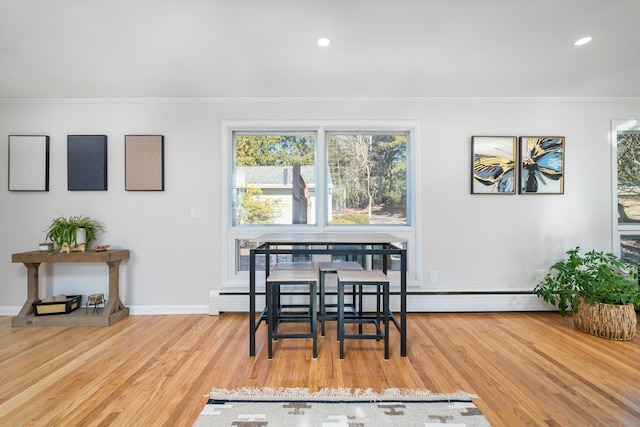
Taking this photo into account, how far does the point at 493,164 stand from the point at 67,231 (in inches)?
175

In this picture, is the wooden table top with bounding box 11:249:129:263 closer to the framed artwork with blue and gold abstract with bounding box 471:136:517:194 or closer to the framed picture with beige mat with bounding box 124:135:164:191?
the framed picture with beige mat with bounding box 124:135:164:191

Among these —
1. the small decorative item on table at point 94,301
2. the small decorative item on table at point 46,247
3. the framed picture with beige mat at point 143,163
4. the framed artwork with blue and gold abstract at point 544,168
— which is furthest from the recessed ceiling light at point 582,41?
the small decorative item on table at point 46,247

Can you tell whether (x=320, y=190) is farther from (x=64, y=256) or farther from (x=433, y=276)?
(x=64, y=256)

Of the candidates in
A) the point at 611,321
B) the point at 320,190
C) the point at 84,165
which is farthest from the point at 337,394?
the point at 84,165

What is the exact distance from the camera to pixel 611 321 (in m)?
2.57

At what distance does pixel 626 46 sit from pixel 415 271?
251cm

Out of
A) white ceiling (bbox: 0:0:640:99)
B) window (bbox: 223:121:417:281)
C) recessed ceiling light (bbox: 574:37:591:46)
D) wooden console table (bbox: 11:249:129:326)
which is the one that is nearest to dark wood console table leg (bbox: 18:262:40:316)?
wooden console table (bbox: 11:249:129:326)

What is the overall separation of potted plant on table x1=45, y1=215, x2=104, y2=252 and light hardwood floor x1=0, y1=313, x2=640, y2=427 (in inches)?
32.0

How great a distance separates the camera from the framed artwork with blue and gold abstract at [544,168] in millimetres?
3270

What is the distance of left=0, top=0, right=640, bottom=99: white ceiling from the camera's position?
6.05 feet

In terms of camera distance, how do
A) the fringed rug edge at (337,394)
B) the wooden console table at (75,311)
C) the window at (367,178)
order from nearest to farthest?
the fringed rug edge at (337,394) → the wooden console table at (75,311) → the window at (367,178)

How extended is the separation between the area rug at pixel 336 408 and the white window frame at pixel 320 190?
156 centimetres

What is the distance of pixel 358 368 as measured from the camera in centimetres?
208

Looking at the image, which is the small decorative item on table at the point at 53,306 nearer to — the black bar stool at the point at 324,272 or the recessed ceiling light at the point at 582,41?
the black bar stool at the point at 324,272
